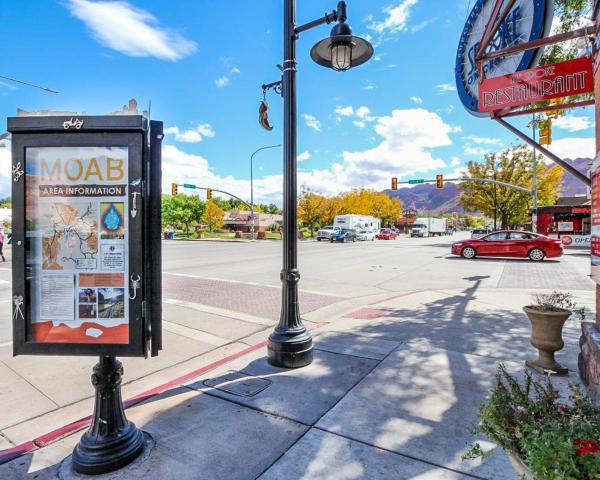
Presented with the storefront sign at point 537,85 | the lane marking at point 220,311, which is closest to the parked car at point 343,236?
the lane marking at point 220,311

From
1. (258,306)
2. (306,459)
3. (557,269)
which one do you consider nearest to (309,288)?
(258,306)

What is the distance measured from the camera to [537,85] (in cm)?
420

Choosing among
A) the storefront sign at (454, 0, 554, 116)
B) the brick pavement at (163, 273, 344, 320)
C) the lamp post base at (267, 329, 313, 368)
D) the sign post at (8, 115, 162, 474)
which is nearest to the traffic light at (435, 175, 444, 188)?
the brick pavement at (163, 273, 344, 320)

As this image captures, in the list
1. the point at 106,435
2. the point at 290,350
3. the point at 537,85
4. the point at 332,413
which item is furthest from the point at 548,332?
the point at 106,435

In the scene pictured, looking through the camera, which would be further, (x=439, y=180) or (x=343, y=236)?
(x=343, y=236)

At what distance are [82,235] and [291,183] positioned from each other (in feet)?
8.33

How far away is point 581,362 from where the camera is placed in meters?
4.07

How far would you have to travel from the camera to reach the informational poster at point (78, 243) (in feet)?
8.18

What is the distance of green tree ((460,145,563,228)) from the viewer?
35844 millimetres

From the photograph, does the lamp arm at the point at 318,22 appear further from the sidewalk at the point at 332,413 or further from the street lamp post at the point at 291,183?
the sidewalk at the point at 332,413

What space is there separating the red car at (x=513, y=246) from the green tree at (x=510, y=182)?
19.8 m

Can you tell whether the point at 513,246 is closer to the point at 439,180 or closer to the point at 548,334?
the point at 439,180

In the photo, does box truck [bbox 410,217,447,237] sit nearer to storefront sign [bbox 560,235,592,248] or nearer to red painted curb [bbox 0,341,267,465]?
storefront sign [bbox 560,235,592,248]

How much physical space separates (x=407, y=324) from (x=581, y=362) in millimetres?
2691
